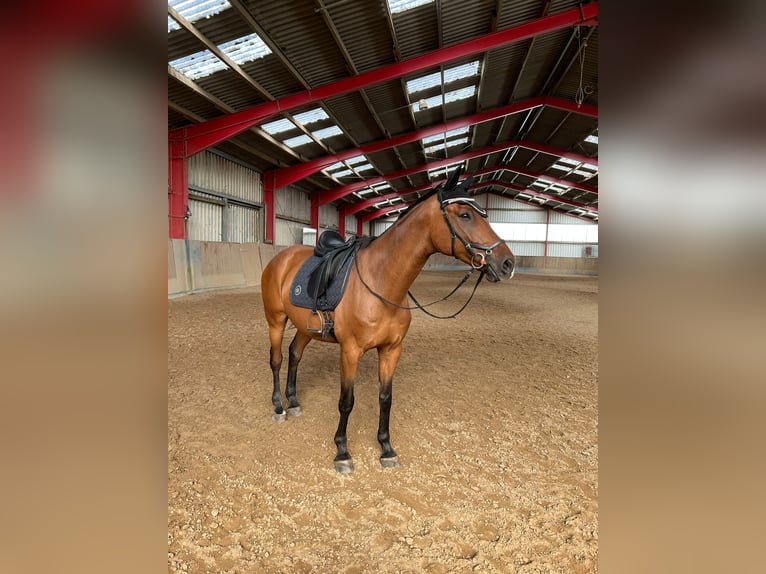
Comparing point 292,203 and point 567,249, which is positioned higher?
point 292,203

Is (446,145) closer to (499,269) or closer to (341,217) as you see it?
(341,217)

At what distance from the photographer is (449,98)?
12.4m

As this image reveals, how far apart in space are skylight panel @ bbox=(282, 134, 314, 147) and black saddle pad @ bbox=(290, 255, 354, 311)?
10889mm

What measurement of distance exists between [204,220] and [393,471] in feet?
40.7

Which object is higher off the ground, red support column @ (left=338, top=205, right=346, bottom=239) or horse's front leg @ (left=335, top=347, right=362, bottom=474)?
red support column @ (left=338, top=205, right=346, bottom=239)

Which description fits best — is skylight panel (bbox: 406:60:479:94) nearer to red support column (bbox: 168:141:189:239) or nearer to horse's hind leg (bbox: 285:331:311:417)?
red support column (bbox: 168:141:189:239)

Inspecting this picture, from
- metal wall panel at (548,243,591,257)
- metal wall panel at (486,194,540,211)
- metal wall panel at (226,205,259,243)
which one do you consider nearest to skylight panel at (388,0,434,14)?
metal wall panel at (226,205,259,243)

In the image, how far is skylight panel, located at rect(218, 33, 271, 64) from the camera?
24.3ft

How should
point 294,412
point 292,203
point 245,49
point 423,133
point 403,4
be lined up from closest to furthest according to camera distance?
1. point 294,412
2. point 403,4
3. point 245,49
4. point 423,133
5. point 292,203

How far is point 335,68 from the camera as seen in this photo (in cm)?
903

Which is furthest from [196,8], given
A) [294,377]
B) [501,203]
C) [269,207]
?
[501,203]

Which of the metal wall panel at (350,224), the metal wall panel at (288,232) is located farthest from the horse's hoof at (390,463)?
the metal wall panel at (350,224)

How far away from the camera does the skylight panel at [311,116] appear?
11.4 metres
